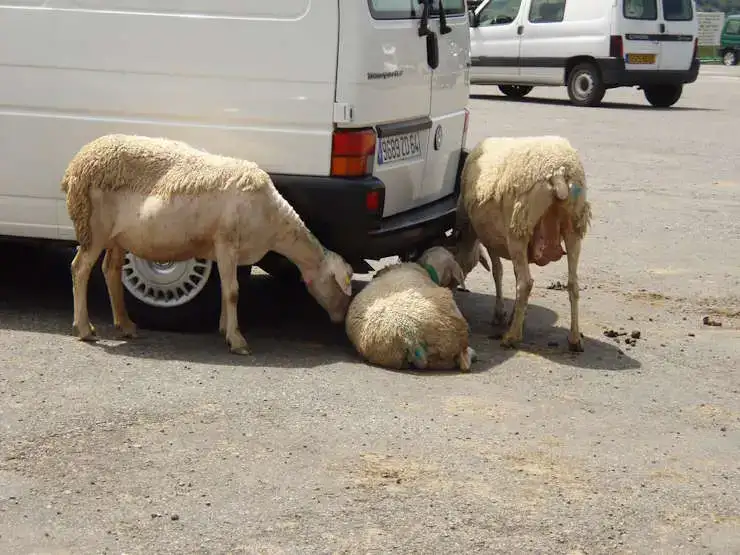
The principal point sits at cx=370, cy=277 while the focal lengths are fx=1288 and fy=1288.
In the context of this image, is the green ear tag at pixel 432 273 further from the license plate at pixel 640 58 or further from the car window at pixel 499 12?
the car window at pixel 499 12

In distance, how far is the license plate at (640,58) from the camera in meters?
22.2

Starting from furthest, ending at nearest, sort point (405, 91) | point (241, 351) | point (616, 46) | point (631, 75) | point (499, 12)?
point (499, 12) → point (631, 75) → point (616, 46) → point (405, 91) → point (241, 351)

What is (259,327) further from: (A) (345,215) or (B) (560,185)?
(B) (560,185)

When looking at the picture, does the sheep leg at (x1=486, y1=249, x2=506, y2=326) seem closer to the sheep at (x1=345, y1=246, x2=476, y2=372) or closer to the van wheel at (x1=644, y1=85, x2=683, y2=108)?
the sheep at (x1=345, y1=246, x2=476, y2=372)

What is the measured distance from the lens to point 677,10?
22.8m

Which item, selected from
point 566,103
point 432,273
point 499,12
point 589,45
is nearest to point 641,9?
point 589,45

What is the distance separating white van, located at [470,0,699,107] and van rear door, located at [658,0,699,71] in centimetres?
2

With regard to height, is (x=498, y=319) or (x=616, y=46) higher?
(x=616, y=46)

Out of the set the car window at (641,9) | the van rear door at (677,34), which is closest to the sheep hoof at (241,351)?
the car window at (641,9)

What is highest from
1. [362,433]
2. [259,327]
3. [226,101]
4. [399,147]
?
[226,101]

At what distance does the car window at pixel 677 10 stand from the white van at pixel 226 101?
16051 mm

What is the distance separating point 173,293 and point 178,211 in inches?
29.6

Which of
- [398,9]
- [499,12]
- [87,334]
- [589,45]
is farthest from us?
[499,12]

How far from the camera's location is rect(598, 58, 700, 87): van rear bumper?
72.9 ft
